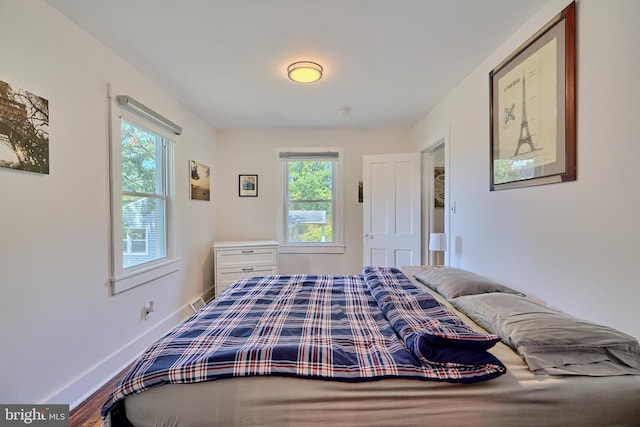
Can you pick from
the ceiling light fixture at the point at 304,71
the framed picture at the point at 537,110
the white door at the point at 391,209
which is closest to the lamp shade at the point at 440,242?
the white door at the point at 391,209

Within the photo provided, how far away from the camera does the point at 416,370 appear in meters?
1.02

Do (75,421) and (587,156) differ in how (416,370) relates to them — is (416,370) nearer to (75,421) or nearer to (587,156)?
(587,156)

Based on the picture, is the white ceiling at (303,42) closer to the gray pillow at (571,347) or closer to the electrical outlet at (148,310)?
the gray pillow at (571,347)

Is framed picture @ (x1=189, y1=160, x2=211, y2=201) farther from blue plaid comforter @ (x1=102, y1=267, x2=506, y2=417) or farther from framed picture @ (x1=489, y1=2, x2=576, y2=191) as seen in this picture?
framed picture @ (x1=489, y1=2, x2=576, y2=191)

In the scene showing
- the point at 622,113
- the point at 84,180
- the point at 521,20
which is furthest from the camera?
the point at 84,180

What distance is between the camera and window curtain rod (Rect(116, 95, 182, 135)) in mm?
2160

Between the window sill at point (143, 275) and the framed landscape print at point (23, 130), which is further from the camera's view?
the window sill at point (143, 275)

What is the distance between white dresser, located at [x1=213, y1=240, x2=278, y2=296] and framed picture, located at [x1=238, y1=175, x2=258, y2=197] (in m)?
0.81

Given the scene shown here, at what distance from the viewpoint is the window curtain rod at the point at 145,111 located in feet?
7.09

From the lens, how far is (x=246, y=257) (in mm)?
3705

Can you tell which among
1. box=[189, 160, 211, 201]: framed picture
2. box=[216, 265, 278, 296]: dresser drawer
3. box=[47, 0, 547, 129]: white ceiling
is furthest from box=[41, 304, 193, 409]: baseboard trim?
box=[47, 0, 547, 129]: white ceiling

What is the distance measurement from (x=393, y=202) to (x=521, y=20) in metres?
2.21

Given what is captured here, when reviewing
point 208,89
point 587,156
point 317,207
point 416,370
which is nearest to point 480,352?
point 416,370

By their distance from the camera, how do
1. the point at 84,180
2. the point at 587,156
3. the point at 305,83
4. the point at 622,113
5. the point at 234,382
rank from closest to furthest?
the point at 234,382 < the point at 622,113 < the point at 587,156 < the point at 84,180 < the point at 305,83
